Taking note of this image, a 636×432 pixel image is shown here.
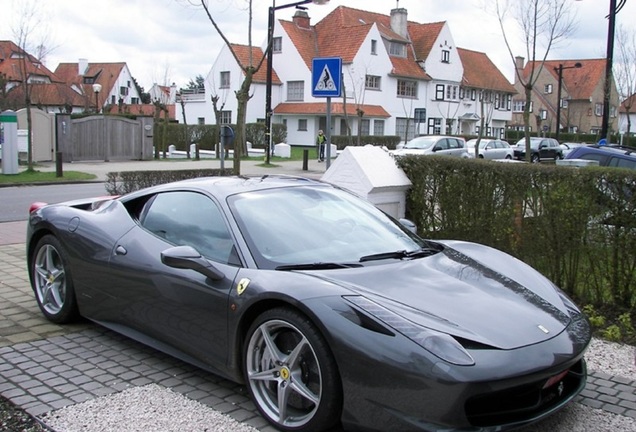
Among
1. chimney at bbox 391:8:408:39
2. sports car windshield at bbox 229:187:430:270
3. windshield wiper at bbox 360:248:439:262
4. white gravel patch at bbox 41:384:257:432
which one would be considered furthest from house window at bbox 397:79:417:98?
white gravel patch at bbox 41:384:257:432

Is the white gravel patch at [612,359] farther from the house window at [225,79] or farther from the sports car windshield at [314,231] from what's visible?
the house window at [225,79]

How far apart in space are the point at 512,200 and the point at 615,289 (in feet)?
4.34

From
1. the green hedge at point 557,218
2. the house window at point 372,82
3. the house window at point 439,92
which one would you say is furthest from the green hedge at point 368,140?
the green hedge at point 557,218

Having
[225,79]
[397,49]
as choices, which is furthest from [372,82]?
[225,79]

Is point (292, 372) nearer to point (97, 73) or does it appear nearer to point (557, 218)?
point (557, 218)

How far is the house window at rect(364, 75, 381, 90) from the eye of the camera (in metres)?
52.7

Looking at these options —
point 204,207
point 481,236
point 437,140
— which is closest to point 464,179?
point 481,236

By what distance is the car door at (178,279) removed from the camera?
153 inches

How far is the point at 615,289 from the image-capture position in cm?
570

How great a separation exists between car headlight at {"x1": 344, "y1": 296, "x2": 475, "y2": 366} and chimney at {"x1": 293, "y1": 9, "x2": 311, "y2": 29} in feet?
174

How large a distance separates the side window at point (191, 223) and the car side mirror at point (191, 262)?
121 mm

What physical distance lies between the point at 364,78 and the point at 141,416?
48992mm

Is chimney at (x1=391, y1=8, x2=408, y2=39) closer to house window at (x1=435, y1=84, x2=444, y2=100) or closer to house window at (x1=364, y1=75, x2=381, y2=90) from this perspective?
house window at (x1=435, y1=84, x2=444, y2=100)

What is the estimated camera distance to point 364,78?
50.9 metres
